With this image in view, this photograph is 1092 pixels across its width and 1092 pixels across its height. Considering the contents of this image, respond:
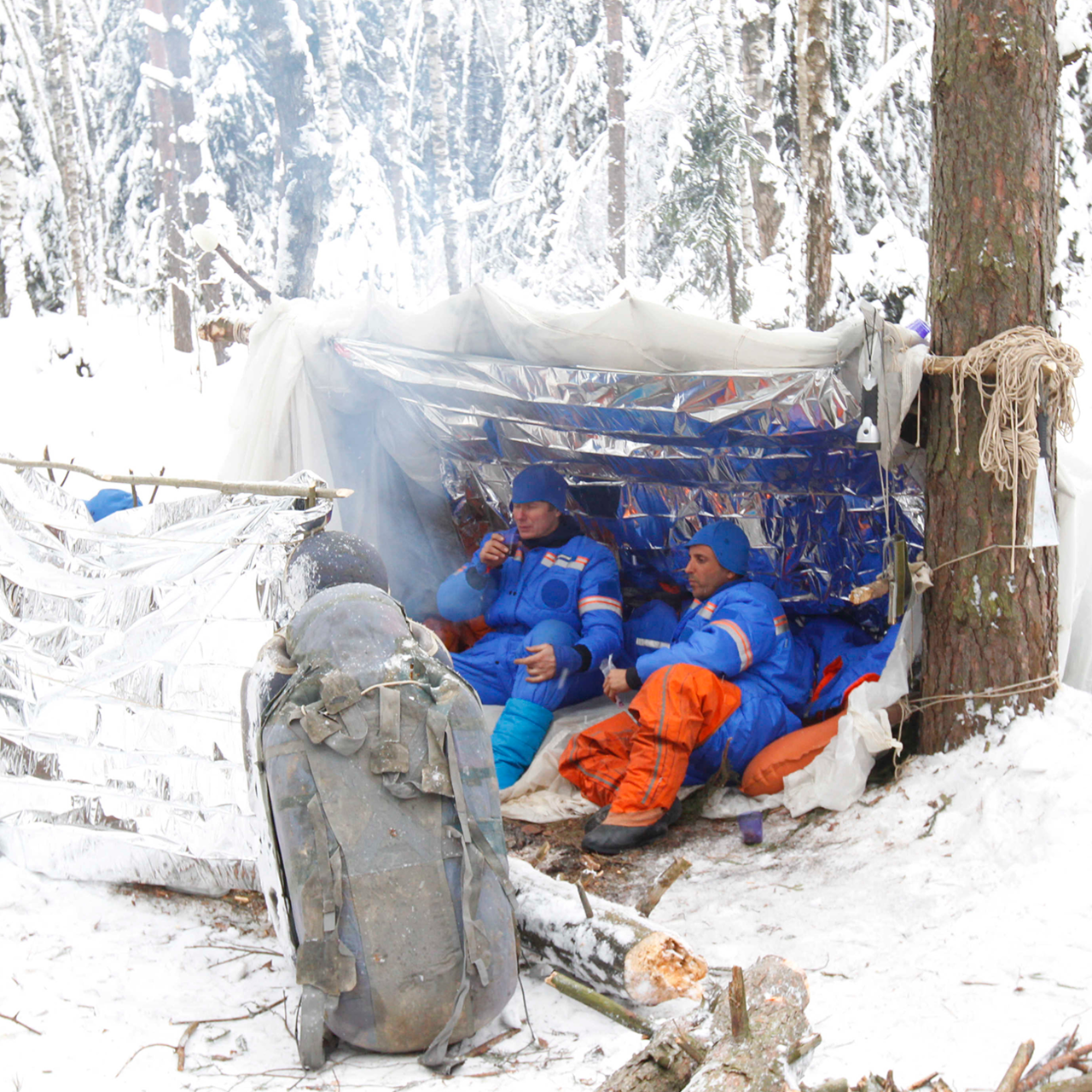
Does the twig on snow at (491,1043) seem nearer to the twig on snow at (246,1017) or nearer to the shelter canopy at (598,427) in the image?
the twig on snow at (246,1017)

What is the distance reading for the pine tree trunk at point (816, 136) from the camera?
723 centimetres

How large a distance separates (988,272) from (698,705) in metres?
1.85

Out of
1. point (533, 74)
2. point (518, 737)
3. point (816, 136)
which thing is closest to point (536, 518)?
point (518, 737)

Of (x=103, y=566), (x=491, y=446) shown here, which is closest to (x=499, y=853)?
(x=103, y=566)

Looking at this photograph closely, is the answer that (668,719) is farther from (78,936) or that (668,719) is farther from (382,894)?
(78,936)

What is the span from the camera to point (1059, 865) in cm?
271

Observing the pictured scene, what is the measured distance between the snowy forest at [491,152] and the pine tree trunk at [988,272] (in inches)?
11.1

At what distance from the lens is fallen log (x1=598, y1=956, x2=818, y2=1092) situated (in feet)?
5.54

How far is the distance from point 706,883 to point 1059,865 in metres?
1.10

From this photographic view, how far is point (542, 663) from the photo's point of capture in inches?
169

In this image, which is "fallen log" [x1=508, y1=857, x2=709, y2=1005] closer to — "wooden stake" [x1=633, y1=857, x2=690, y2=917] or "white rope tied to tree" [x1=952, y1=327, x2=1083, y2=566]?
"wooden stake" [x1=633, y1=857, x2=690, y2=917]

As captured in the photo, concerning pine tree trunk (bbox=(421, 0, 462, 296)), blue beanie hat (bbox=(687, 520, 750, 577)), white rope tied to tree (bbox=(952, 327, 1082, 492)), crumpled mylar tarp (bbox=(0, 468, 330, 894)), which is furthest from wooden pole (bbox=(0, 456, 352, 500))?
pine tree trunk (bbox=(421, 0, 462, 296))

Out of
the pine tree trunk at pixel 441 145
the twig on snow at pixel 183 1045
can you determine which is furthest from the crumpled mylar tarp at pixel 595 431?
the pine tree trunk at pixel 441 145

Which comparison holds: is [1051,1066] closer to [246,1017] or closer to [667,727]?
[246,1017]
